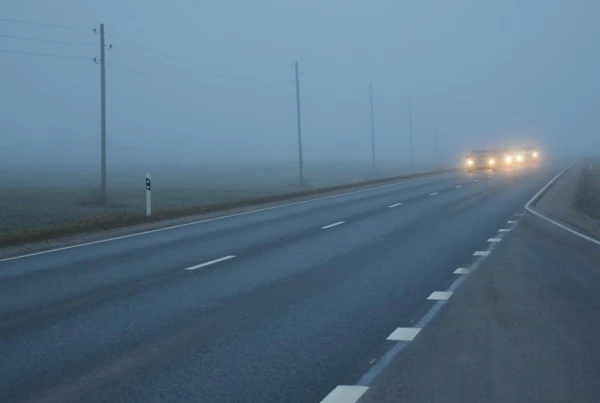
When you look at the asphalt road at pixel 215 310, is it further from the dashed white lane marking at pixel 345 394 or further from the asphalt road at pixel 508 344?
the asphalt road at pixel 508 344

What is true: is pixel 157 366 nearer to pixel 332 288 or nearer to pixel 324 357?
pixel 324 357

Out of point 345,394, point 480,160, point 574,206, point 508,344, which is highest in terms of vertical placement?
point 480,160

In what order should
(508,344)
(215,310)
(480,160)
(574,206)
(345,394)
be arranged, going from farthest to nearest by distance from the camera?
(480,160) < (574,206) < (215,310) < (508,344) < (345,394)

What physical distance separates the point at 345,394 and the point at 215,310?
404 centimetres

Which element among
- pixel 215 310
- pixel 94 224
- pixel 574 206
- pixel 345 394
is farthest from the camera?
pixel 574 206

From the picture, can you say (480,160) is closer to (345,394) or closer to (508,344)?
(508,344)

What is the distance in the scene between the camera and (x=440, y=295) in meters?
11.6

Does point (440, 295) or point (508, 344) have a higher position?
point (440, 295)

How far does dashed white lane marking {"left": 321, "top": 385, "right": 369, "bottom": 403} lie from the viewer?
6.64m

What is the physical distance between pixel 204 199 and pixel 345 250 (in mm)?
28434

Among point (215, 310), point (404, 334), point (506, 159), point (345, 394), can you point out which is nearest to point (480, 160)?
point (506, 159)

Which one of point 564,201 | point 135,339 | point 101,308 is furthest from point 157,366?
point 564,201

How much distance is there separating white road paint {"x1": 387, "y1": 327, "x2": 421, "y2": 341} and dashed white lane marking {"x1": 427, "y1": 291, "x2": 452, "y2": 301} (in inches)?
80.4

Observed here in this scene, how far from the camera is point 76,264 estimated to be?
1566cm
